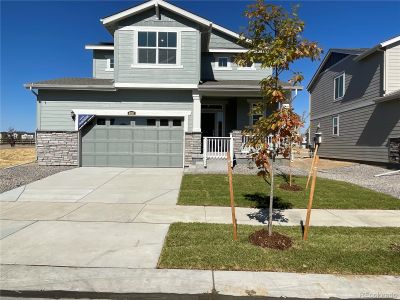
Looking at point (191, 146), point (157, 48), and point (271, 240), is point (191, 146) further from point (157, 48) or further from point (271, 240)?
point (271, 240)

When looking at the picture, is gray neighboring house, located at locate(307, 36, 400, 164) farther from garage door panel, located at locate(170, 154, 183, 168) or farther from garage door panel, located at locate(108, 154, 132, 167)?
garage door panel, located at locate(108, 154, 132, 167)

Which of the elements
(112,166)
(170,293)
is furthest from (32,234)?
(112,166)

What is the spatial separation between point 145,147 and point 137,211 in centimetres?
884

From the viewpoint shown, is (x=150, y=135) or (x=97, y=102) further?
(x=97, y=102)

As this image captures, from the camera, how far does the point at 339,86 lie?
2220 centimetres

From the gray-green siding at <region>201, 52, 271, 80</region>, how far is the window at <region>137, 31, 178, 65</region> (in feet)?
11.5

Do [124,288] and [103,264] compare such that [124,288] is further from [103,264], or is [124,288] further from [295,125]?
[295,125]

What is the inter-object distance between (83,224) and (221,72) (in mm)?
14485

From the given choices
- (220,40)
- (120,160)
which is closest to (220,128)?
(120,160)

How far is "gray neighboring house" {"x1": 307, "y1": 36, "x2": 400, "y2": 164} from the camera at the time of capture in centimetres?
1645

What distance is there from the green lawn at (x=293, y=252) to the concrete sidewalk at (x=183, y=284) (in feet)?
Result: 0.65

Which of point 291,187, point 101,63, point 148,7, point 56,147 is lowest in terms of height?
point 291,187

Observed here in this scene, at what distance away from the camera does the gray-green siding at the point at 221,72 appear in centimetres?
1888

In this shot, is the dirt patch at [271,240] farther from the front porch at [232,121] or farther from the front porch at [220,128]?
the front porch at [232,121]
